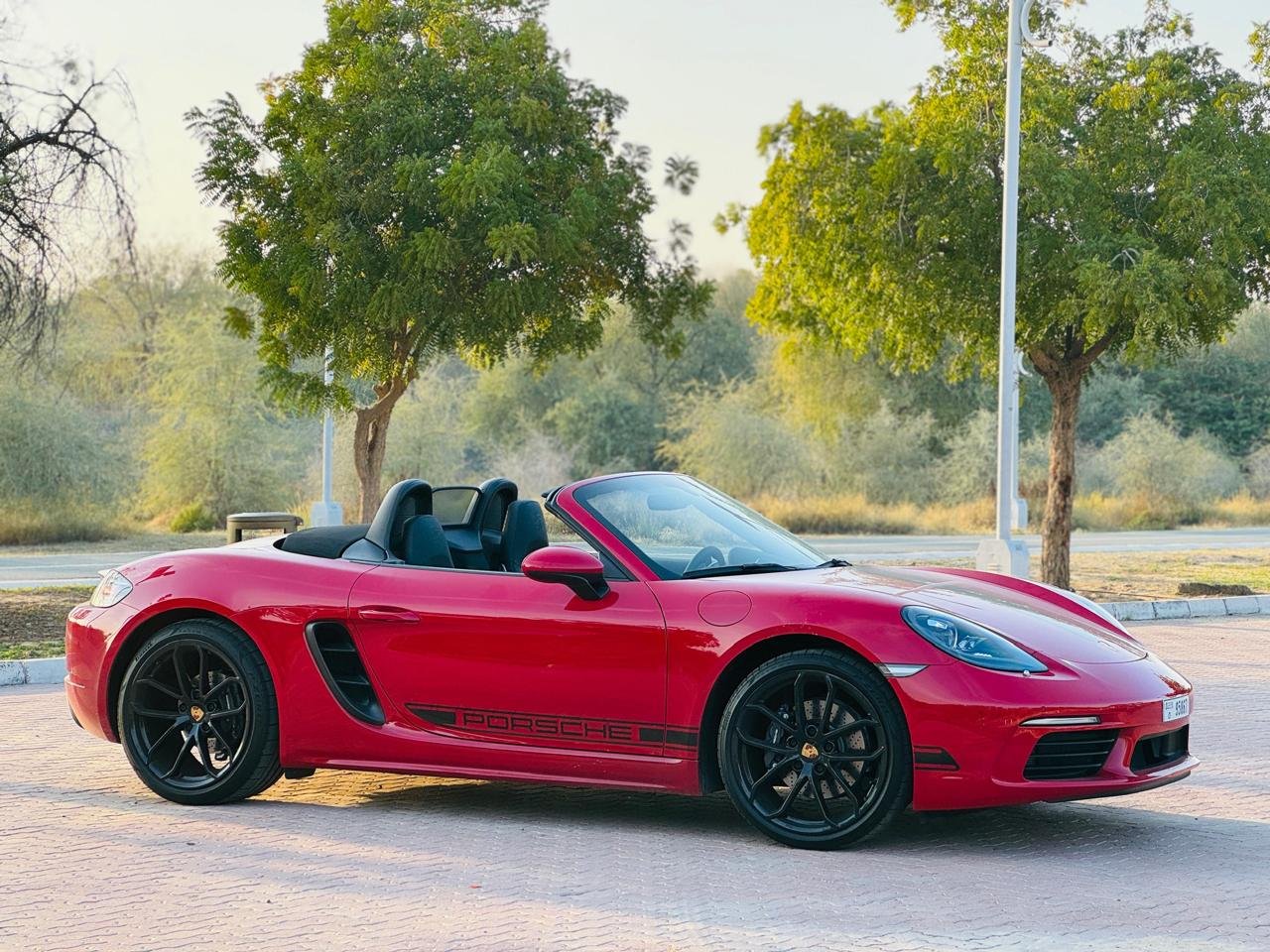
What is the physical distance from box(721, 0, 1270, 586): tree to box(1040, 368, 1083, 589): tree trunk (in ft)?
0.08

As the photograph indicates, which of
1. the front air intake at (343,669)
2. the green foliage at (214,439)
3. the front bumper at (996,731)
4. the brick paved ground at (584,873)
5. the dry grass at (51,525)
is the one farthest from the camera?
the green foliage at (214,439)

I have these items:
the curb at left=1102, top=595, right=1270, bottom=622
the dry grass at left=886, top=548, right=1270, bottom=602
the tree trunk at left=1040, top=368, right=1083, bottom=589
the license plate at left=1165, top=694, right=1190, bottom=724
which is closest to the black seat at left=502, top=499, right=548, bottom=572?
the license plate at left=1165, top=694, right=1190, bottom=724

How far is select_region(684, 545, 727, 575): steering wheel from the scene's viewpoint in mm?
6730

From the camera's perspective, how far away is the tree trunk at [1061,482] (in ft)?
62.6

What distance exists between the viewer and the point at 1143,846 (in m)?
6.34

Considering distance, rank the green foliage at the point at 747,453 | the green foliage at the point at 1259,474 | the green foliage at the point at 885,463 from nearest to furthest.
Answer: the green foliage at the point at 747,453 → the green foliage at the point at 885,463 → the green foliage at the point at 1259,474

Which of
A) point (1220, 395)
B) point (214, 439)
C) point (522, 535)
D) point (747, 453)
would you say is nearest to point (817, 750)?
point (522, 535)

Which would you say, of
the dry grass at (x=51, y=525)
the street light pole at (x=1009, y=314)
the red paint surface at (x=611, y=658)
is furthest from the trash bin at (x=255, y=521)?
the dry grass at (x=51, y=525)

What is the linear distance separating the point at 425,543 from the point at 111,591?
1.51 m

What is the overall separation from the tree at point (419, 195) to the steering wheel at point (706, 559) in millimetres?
9629

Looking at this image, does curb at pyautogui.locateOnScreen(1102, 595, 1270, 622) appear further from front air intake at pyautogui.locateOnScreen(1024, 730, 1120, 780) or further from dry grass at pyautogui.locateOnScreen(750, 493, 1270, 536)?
dry grass at pyautogui.locateOnScreen(750, 493, 1270, 536)

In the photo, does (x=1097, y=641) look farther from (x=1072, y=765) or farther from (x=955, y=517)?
(x=955, y=517)

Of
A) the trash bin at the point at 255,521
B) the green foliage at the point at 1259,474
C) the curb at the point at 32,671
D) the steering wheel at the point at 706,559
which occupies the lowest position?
the curb at the point at 32,671

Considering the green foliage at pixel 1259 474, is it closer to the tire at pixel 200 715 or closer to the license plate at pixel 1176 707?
the license plate at pixel 1176 707
